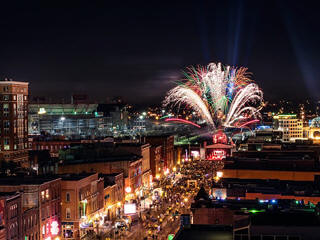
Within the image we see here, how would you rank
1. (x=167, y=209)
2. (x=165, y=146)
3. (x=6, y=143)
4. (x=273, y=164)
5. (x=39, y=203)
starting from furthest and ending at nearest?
(x=165, y=146), (x=6, y=143), (x=273, y=164), (x=167, y=209), (x=39, y=203)

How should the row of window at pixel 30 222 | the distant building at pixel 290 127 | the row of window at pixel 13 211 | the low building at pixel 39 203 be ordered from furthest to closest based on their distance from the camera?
the distant building at pixel 290 127 → the low building at pixel 39 203 → the row of window at pixel 30 222 → the row of window at pixel 13 211

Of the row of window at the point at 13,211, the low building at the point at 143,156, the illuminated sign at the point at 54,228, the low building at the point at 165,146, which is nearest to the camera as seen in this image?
the row of window at the point at 13,211

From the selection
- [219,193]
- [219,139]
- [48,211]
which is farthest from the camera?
[219,139]

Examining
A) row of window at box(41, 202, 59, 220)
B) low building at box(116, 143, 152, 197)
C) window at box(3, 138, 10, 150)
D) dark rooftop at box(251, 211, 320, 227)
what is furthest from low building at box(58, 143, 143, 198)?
dark rooftop at box(251, 211, 320, 227)

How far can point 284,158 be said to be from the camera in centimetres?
7875

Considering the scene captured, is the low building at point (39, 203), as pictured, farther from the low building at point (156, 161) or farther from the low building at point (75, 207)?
the low building at point (156, 161)

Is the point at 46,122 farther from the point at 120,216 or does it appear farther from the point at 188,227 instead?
the point at 188,227

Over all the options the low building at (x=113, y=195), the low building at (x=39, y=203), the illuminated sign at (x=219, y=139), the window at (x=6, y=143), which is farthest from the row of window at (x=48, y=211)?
the window at (x=6, y=143)

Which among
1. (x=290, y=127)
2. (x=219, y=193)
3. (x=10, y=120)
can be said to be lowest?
(x=219, y=193)

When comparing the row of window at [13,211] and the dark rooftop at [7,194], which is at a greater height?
the dark rooftop at [7,194]

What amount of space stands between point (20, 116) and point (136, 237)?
51.9m

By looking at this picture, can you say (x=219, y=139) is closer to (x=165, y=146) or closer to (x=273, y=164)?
(x=273, y=164)

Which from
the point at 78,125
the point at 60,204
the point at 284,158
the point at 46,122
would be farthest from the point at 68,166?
the point at 78,125

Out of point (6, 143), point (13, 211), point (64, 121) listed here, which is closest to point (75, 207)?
point (13, 211)
